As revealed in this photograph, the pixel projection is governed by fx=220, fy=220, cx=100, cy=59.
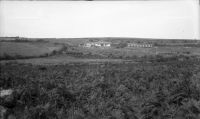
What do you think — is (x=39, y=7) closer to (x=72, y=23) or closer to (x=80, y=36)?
(x=72, y=23)

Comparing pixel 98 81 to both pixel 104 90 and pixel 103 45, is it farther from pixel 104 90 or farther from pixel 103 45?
pixel 103 45

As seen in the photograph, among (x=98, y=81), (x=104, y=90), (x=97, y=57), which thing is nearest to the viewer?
(x=104, y=90)

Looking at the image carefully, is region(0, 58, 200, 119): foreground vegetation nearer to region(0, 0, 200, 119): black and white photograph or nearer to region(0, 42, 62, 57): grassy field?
region(0, 0, 200, 119): black and white photograph

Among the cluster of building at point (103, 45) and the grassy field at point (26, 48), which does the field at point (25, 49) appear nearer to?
the grassy field at point (26, 48)

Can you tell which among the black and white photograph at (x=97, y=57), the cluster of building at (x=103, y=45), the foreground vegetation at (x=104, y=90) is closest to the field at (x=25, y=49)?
the black and white photograph at (x=97, y=57)

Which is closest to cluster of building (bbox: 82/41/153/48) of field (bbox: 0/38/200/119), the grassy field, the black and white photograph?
the black and white photograph

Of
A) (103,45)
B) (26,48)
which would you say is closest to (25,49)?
(26,48)
